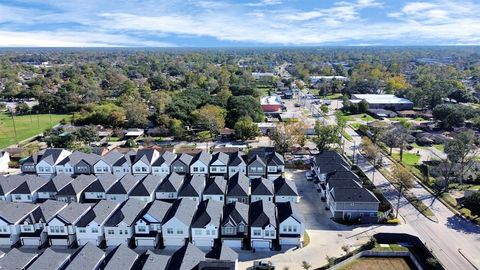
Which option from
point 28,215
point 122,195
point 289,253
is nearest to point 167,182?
point 122,195

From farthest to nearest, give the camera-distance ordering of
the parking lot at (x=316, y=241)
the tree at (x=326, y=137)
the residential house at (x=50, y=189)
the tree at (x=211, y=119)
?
the tree at (x=211, y=119), the tree at (x=326, y=137), the residential house at (x=50, y=189), the parking lot at (x=316, y=241)

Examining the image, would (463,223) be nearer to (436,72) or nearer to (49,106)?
(49,106)

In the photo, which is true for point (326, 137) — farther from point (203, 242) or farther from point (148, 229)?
point (148, 229)

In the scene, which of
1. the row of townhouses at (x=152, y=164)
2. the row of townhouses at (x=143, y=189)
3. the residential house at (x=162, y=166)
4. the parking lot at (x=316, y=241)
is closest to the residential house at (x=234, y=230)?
the parking lot at (x=316, y=241)

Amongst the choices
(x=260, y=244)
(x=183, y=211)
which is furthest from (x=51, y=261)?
(x=260, y=244)

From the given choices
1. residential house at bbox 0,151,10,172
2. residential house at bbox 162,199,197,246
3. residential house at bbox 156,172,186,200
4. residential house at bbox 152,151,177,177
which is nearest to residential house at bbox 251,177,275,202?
residential house at bbox 162,199,197,246

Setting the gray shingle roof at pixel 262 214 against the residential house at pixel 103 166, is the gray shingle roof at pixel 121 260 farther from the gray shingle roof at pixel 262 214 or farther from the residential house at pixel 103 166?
the residential house at pixel 103 166
